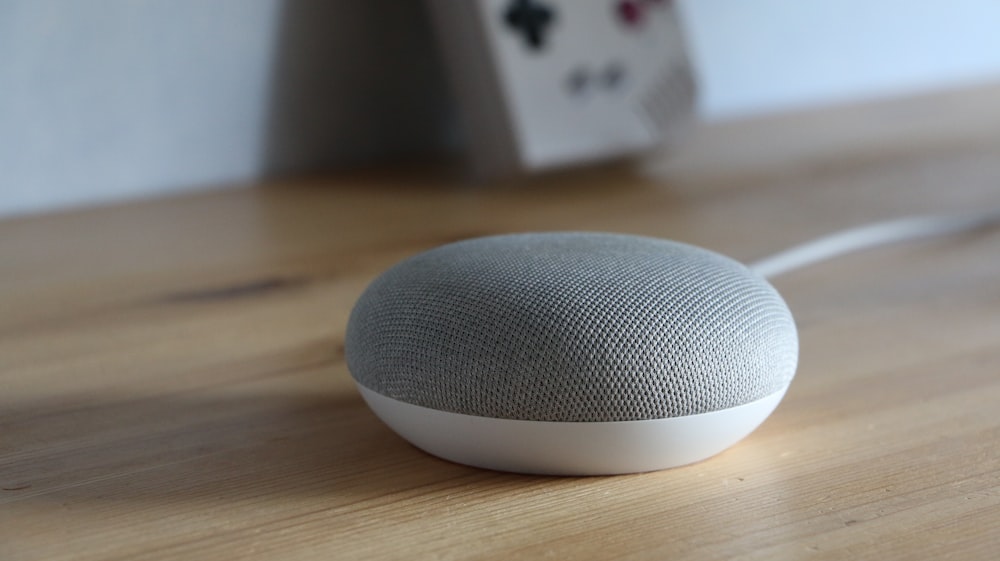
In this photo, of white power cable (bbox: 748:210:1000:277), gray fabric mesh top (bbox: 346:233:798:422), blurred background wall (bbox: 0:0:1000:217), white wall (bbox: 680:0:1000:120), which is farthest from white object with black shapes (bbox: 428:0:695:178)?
gray fabric mesh top (bbox: 346:233:798:422)

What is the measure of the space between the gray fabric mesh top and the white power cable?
28 cm

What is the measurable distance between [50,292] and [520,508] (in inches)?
19.9

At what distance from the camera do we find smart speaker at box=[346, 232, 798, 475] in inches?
18.3

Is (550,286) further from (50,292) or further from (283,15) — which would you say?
(283,15)

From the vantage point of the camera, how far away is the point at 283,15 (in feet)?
3.87

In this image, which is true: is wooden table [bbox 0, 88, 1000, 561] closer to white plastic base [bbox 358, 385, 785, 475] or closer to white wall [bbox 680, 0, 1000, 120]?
white plastic base [bbox 358, 385, 785, 475]

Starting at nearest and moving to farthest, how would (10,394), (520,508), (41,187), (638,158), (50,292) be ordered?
(520,508) → (10,394) → (50,292) → (41,187) → (638,158)

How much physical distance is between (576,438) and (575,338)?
44 mm

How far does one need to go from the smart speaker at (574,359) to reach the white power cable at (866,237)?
0.28 meters

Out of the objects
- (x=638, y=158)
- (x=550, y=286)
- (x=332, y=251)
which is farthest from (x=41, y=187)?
(x=550, y=286)

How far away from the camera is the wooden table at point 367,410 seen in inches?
18.0

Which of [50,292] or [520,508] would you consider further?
[50,292]

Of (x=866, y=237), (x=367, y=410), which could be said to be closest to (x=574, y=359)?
(x=367, y=410)

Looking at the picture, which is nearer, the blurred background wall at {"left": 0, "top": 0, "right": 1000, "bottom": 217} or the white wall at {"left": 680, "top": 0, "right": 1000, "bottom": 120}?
the blurred background wall at {"left": 0, "top": 0, "right": 1000, "bottom": 217}
